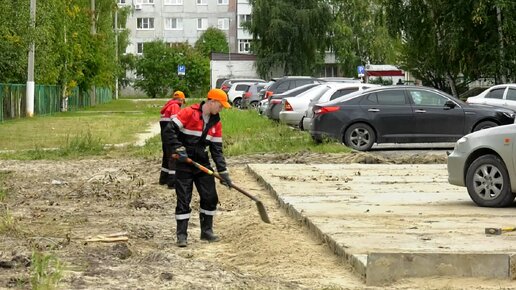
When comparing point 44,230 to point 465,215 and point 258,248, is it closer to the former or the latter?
point 258,248

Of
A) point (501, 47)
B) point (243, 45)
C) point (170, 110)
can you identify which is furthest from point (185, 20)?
point (170, 110)

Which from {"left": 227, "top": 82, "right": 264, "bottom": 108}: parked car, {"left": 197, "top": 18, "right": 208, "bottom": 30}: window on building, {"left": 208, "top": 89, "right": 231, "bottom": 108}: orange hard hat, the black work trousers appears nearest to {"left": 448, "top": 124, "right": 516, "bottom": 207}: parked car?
the black work trousers

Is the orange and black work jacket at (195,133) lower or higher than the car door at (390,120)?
higher

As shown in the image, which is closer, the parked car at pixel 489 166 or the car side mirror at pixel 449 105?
the parked car at pixel 489 166

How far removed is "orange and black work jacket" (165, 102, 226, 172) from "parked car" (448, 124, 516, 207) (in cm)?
356

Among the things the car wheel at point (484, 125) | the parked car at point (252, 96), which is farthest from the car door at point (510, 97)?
the parked car at point (252, 96)

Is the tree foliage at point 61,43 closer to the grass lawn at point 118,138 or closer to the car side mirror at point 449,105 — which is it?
the grass lawn at point 118,138

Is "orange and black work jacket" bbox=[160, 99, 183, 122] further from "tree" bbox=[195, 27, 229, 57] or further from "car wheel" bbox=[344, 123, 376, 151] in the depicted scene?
"tree" bbox=[195, 27, 229, 57]

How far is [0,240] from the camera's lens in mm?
→ 11914

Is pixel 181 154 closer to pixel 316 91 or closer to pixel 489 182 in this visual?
pixel 489 182

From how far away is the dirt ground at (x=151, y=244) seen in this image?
31.3 ft

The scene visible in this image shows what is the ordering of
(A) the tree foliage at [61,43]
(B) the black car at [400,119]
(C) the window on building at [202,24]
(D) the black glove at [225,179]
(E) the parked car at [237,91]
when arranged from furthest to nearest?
(C) the window on building at [202,24] < (E) the parked car at [237,91] < (A) the tree foliage at [61,43] < (B) the black car at [400,119] < (D) the black glove at [225,179]

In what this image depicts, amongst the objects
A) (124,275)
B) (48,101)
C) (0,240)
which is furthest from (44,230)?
(48,101)

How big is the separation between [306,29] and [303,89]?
51.0 metres
